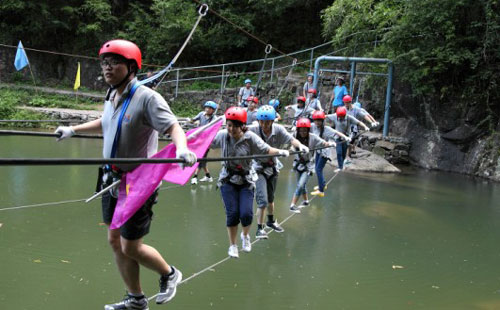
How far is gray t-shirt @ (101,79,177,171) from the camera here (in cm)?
271

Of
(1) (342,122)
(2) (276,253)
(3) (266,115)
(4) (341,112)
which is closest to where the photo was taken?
(3) (266,115)

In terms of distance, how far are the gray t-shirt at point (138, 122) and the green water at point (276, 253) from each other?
1.94 meters

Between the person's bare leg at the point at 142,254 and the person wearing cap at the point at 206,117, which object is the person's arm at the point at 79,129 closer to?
the person's bare leg at the point at 142,254

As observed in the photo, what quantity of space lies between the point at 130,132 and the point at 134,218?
1.64 ft

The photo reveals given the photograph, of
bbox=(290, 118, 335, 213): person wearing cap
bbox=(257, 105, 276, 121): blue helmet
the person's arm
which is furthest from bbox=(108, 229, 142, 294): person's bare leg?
bbox=(290, 118, 335, 213): person wearing cap

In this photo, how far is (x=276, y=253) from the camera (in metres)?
5.86

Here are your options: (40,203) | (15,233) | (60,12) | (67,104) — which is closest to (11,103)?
(67,104)

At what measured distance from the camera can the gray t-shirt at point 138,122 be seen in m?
2.71

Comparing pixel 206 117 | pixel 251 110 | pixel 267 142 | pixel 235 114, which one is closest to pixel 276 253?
pixel 267 142

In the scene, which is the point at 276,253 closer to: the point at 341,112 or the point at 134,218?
the point at 134,218

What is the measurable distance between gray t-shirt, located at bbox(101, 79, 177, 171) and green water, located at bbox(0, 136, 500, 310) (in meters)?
1.94

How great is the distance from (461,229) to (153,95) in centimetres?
626

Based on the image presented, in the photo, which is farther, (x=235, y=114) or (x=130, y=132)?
(x=235, y=114)

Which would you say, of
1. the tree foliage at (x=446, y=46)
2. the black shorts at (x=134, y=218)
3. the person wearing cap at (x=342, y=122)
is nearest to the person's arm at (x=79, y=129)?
the black shorts at (x=134, y=218)
